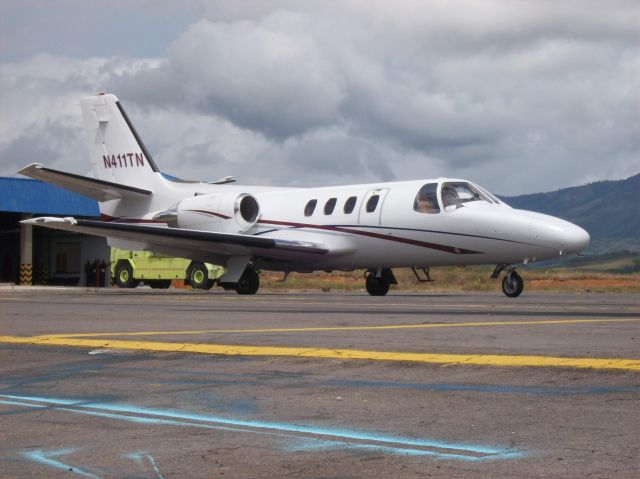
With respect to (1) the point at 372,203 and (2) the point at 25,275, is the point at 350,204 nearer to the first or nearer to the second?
(1) the point at 372,203

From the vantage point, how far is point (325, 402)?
6.87 m

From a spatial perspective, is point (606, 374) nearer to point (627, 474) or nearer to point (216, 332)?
point (627, 474)

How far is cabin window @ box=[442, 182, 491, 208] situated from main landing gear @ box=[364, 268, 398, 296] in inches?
146

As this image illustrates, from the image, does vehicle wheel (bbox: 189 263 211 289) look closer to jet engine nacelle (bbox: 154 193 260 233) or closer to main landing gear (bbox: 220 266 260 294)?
jet engine nacelle (bbox: 154 193 260 233)

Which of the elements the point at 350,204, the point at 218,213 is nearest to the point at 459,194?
the point at 350,204

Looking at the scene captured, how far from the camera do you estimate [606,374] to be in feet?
25.1

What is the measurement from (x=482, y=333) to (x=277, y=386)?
442 centimetres

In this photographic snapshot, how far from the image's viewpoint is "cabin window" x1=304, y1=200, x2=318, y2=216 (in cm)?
2764

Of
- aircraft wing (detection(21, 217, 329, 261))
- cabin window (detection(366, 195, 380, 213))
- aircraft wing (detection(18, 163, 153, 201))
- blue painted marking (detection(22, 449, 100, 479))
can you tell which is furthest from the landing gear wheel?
blue painted marking (detection(22, 449, 100, 479))

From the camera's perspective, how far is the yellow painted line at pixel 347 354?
27.2 feet

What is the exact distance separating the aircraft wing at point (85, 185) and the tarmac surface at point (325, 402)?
630 inches

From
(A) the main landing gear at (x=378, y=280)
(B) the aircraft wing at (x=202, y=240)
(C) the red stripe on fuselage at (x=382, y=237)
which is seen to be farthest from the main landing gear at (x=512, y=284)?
(B) the aircraft wing at (x=202, y=240)

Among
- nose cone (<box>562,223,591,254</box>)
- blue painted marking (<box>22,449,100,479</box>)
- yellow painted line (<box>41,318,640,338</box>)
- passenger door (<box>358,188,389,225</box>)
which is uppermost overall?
passenger door (<box>358,188,389,225</box>)

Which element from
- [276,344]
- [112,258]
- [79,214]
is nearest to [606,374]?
[276,344]
